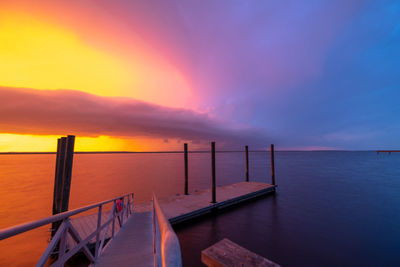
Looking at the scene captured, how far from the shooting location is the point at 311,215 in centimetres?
1373

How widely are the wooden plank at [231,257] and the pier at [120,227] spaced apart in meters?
1.77

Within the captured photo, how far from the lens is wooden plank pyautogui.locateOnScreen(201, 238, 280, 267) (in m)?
4.43

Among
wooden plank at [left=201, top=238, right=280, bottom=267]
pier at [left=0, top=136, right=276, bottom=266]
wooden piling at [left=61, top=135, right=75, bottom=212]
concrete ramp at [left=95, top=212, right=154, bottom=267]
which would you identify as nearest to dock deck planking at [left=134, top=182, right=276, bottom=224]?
pier at [left=0, top=136, right=276, bottom=266]

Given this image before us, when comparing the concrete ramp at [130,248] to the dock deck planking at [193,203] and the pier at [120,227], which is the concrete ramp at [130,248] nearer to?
the pier at [120,227]

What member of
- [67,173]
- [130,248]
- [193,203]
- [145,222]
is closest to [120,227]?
[145,222]

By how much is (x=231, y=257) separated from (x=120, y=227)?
12.5ft

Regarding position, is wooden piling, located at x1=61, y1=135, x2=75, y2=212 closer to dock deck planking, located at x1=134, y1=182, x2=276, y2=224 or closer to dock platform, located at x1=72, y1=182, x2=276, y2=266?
dock platform, located at x1=72, y1=182, x2=276, y2=266

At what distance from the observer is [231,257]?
4.71m

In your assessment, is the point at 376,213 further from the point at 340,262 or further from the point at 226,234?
the point at 226,234

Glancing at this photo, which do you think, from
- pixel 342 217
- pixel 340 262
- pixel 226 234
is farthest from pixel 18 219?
pixel 342 217

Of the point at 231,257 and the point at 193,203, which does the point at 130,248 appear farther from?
the point at 193,203

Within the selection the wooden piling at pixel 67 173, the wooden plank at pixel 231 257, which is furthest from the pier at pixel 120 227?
the wooden plank at pixel 231 257

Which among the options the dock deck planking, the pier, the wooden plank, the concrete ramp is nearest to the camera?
the pier

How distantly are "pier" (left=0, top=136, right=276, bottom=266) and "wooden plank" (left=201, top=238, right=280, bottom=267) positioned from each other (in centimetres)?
177
